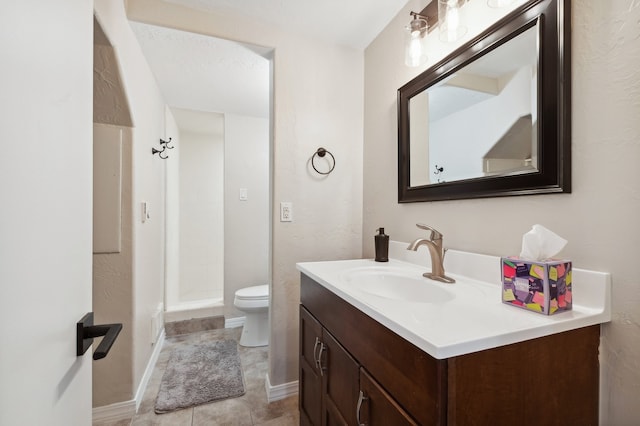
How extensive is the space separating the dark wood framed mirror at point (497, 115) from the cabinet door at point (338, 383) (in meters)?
0.79

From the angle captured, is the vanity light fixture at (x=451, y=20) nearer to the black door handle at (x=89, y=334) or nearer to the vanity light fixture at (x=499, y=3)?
the vanity light fixture at (x=499, y=3)

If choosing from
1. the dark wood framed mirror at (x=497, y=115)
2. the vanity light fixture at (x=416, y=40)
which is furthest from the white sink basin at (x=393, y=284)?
the vanity light fixture at (x=416, y=40)

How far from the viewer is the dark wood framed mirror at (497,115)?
0.85 metres

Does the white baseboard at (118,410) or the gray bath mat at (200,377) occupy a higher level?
the white baseboard at (118,410)

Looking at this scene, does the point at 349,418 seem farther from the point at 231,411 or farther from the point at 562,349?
the point at 231,411

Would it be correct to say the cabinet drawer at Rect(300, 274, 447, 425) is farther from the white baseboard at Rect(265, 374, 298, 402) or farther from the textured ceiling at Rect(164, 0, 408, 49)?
the textured ceiling at Rect(164, 0, 408, 49)

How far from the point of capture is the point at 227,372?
198cm

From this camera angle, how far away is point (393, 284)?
4.16ft

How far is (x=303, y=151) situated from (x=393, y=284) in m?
0.97

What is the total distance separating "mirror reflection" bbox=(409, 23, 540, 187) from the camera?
0.94m

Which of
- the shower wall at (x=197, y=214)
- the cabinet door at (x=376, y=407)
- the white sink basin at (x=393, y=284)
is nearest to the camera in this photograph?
the cabinet door at (x=376, y=407)

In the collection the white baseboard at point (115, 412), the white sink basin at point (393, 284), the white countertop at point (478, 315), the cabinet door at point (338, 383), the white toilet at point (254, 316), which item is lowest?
the white baseboard at point (115, 412)

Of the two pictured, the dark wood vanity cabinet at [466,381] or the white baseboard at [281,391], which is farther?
the white baseboard at [281,391]

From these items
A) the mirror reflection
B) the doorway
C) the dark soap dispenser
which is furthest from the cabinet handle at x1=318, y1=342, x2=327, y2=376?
the doorway
